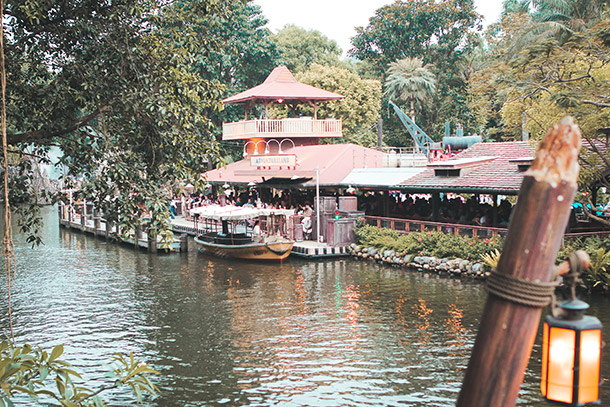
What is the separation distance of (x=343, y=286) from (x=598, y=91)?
32.8ft

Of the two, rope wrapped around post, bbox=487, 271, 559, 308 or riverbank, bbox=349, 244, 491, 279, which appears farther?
riverbank, bbox=349, 244, 491, 279

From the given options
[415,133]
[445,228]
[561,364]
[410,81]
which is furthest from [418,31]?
[561,364]

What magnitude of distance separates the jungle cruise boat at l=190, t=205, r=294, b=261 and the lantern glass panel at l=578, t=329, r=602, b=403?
74.3ft

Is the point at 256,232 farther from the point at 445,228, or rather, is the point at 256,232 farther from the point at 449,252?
the point at 449,252

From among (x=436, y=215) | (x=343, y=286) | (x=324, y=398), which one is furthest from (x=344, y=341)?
(x=436, y=215)

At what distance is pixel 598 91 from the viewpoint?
1831 centimetres

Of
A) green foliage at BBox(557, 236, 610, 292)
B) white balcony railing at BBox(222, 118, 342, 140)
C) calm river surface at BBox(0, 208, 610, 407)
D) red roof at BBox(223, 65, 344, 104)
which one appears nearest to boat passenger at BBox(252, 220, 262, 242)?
calm river surface at BBox(0, 208, 610, 407)

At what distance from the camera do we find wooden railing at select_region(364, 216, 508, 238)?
867 inches

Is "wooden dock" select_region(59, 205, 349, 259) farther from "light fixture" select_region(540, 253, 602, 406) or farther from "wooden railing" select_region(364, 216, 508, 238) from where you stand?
"light fixture" select_region(540, 253, 602, 406)

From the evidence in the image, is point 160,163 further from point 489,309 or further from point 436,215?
point 436,215

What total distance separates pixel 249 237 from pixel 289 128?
11941mm

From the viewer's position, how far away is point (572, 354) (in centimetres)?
304

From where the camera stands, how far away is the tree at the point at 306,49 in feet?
199

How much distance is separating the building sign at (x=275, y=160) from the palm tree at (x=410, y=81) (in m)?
23.6
